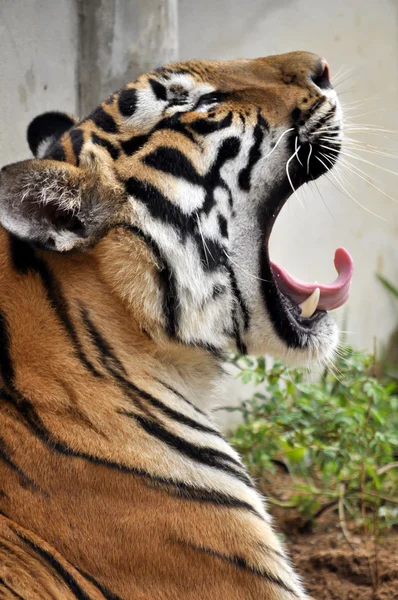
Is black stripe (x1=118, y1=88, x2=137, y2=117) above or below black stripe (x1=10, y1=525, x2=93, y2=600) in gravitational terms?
above

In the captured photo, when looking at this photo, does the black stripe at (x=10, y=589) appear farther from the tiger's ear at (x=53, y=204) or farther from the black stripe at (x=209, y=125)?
the black stripe at (x=209, y=125)

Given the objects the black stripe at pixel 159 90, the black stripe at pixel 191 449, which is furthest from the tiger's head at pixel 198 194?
the black stripe at pixel 191 449

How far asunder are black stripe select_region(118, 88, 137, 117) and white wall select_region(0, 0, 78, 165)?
132 centimetres

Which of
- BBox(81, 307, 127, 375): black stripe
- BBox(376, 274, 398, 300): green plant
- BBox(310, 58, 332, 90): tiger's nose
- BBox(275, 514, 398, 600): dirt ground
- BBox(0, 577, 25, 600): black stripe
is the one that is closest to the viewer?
BBox(0, 577, 25, 600): black stripe

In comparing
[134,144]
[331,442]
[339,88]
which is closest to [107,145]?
[134,144]

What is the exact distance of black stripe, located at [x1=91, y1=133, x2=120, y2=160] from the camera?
1.93 m

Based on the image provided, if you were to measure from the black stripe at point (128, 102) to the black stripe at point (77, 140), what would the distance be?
0.37 ft

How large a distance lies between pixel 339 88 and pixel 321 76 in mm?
2673

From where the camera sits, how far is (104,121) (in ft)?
6.57

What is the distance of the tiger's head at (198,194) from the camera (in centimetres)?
184

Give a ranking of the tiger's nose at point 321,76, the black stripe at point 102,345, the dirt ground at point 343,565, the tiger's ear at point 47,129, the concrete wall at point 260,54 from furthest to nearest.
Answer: the concrete wall at point 260,54 → the dirt ground at point 343,565 → the tiger's ear at point 47,129 → the tiger's nose at point 321,76 → the black stripe at point 102,345

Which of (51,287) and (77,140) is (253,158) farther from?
→ (51,287)

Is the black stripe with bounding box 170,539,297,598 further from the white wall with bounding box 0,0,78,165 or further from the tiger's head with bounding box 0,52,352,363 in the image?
the white wall with bounding box 0,0,78,165

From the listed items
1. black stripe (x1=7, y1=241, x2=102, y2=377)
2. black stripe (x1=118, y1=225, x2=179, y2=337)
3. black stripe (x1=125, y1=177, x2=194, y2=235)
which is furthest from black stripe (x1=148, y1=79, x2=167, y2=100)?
black stripe (x1=7, y1=241, x2=102, y2=377)
